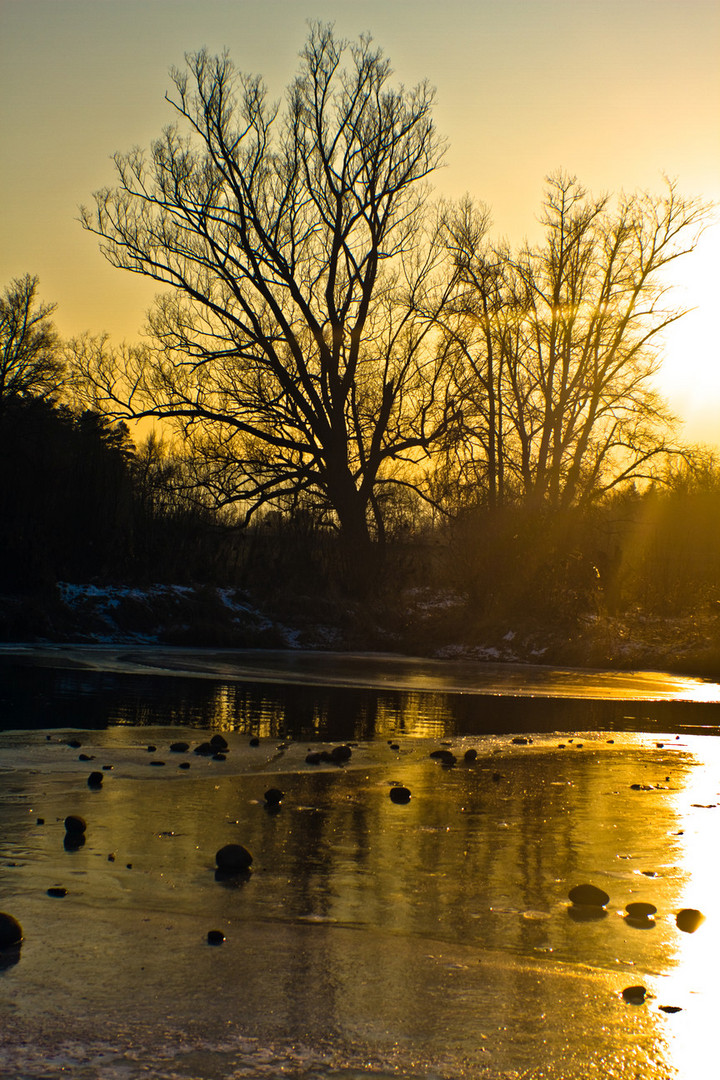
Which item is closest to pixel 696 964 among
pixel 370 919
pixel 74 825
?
pixel 370 919

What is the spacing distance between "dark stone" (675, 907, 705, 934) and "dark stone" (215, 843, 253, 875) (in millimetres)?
1614

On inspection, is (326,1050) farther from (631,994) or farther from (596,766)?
(596,766)

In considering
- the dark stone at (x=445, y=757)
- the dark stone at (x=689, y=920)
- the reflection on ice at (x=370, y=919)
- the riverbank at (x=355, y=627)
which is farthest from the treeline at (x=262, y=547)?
the dark stone at (x=689, y=920)

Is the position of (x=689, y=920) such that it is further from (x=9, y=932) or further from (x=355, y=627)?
(x=355, y=627)

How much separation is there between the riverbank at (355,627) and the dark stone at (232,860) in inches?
567

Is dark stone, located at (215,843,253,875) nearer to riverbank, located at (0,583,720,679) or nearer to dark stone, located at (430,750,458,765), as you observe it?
dark stone, located at (430,750,458,765)

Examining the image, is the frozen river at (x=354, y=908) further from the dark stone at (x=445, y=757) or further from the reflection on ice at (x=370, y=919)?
the dark stone at (x=445, y=757)

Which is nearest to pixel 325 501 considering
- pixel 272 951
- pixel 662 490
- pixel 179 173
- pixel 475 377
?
pixel 475 377

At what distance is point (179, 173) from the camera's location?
22.1 metres

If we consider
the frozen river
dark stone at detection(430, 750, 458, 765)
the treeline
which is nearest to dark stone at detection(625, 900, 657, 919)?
the frozen river

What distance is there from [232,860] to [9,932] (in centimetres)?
105

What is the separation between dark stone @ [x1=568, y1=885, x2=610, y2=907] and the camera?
3.28 metres

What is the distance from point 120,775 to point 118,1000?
10.2 feet

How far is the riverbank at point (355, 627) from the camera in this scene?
1789cm
